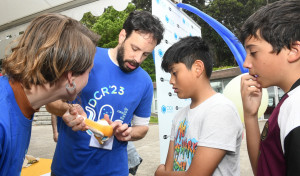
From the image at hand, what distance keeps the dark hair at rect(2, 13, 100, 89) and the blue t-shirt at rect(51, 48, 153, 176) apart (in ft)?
1.87

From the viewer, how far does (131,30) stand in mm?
1729

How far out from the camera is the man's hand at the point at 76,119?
1.18 meters

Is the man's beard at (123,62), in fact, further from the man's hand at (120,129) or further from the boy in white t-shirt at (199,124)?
the man's hand at (120,129)

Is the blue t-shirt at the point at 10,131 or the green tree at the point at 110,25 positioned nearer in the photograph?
the blue t-shirt at the point at 10,131

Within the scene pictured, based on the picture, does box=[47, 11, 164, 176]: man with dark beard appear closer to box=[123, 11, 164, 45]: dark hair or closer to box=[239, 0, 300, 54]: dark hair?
box=[123, 11, 164, 45]: dark hair

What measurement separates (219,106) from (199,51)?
1.41 feet

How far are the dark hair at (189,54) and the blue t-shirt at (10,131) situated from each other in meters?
0.88

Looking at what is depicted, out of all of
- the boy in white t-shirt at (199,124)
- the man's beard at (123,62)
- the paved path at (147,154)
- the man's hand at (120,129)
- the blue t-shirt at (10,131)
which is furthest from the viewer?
the paved path at (147,154)

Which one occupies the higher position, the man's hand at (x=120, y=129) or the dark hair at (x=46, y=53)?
the dark hair at (x=46, y=53)

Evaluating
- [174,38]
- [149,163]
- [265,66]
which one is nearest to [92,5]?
[174,38]

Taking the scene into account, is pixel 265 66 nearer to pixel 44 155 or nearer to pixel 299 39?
pixel 299 39

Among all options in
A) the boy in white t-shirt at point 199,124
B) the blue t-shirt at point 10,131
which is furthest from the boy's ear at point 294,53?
the blue t-shirt at point 10,131

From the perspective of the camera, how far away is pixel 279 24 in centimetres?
94

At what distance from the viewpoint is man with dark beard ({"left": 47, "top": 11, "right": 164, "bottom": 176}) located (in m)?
1.45
